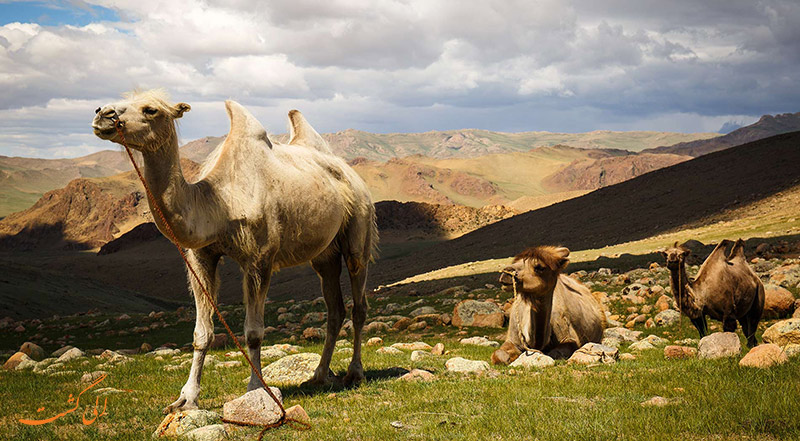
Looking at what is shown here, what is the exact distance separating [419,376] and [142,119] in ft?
15.1

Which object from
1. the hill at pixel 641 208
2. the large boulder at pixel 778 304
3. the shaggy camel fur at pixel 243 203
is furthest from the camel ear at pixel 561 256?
the hill at pixel 641 208

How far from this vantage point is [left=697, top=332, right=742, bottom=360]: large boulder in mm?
7148

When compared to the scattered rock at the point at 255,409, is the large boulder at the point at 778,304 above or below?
below

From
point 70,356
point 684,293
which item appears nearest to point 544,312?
point 684,293

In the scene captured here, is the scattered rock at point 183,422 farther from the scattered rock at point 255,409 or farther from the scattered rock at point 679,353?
the scattered rock at point 679,353

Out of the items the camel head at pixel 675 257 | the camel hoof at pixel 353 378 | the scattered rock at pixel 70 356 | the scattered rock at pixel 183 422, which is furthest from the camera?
the scattered rock at pixel 70 356

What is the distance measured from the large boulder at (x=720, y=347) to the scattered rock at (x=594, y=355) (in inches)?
47.7

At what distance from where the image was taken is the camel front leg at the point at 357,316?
25.9 ft

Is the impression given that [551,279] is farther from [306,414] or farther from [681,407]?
[306,414]

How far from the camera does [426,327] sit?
14297mm

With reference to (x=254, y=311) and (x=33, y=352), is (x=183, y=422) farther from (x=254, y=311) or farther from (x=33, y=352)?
(x=33, y=352)

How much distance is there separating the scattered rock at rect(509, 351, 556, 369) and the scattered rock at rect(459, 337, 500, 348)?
2834 millimetres

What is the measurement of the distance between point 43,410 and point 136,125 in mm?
3751

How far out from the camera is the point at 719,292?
933 centimetres
